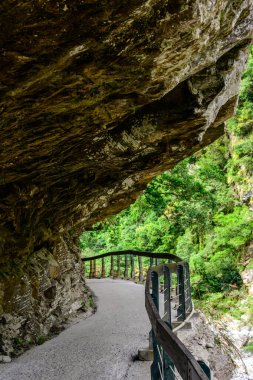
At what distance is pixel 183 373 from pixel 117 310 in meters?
8.23

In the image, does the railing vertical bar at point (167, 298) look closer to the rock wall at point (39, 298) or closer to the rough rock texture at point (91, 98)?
the rough rock texture at point (91, 98)

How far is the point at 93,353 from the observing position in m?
6.32

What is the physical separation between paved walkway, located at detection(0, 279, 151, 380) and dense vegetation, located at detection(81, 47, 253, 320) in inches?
240

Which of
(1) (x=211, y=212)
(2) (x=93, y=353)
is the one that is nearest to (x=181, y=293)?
(2) (x=93, y=353)

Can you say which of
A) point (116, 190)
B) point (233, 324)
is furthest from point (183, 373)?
point (233, 324)

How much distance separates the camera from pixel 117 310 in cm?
986

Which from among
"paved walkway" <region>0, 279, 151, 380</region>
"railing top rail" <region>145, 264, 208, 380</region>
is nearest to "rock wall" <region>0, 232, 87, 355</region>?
"paved walkway" <region>0, 279, 151, 380</region>

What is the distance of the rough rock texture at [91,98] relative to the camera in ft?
11.0

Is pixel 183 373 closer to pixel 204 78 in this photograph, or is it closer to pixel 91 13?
pixel 91 13

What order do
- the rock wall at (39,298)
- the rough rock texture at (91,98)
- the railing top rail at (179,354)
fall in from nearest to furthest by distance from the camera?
1. the railing top rail at (179,354)
2. the rough rock texture at (91,98)
3. the rock wall at (39,298)

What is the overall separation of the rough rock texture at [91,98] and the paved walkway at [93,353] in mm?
887

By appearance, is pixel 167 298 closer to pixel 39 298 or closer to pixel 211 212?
pixel 39 298

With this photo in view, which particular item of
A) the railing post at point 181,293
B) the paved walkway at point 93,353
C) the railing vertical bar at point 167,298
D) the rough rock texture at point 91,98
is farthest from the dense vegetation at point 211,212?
the railing vertical bar at point 167,298

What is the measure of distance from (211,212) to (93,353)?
12627mm
